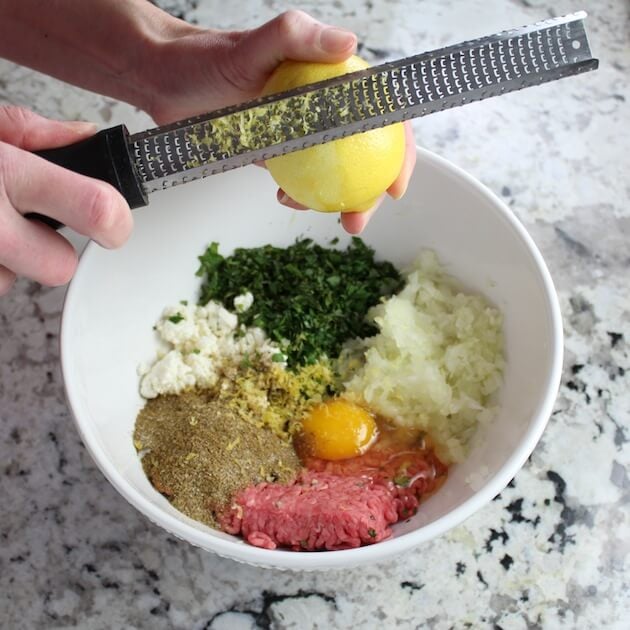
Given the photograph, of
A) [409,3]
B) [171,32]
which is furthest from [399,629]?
[409,3]

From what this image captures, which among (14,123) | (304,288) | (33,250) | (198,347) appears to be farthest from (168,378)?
(14,123)

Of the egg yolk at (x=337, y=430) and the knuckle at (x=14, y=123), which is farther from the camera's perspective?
the egg yolk at (x=337, y=430)

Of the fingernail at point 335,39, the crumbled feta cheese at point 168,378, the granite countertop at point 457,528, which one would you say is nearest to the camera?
the fingernail at point 335,39

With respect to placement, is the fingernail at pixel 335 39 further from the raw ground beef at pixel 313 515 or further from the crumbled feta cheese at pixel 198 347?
the raw ground beef at pixel 313 515

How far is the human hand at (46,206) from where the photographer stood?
40.8 inches

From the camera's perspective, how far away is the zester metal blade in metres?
1.09

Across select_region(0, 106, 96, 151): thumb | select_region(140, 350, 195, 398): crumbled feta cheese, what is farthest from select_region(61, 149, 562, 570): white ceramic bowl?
select_region(0, 106, 96, 151): thumb

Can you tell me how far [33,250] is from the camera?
112 centimetres

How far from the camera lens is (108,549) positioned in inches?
56.4

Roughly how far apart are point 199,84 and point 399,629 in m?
1.07

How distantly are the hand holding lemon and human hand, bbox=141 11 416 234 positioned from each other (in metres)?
0.03

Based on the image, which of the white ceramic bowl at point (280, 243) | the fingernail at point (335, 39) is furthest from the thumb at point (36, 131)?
the fingernail at point (335, 39)

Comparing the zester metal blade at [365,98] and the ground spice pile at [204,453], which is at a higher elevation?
the zester metal blade at [365,98]

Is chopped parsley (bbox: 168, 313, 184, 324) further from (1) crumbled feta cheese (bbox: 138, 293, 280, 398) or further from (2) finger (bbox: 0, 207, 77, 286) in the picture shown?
(2) finger (bbox: 0, 207, 77, 286)
